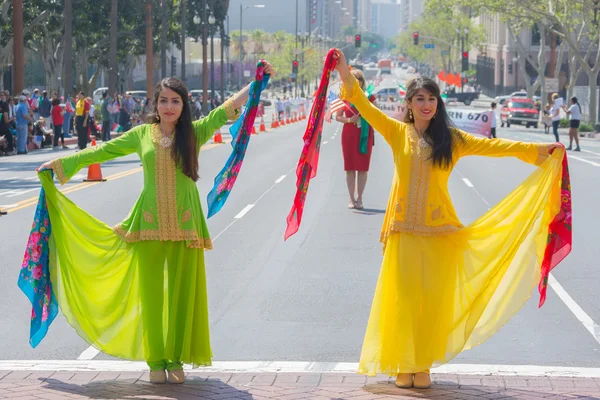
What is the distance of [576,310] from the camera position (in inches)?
377

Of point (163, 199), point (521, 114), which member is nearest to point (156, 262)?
point (163, 199)

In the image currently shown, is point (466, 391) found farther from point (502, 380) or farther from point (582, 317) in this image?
point (582, 317)

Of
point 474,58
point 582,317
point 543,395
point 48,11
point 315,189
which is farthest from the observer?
point 474,58

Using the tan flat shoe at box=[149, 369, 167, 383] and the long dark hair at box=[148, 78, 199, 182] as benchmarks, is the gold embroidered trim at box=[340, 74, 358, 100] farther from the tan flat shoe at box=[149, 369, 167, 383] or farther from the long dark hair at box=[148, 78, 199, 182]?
the tan flat shoe at box=[149, 369, 167, 383]

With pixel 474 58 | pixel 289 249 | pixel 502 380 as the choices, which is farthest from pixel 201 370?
pixel 474 58

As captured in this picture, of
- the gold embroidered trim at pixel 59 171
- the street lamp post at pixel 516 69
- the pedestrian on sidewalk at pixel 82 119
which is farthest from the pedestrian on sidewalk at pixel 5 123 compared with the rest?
the street lamp post at pixel 516 69

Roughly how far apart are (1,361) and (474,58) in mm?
145383

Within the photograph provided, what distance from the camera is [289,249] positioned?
1318cm

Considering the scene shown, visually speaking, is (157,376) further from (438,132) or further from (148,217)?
(438,132)

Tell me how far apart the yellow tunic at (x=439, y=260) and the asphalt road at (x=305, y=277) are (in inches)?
35.8

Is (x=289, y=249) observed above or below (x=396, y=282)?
below

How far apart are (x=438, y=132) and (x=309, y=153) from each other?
33.2 inches

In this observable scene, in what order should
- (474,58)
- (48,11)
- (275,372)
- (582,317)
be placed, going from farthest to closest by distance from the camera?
1. (474,58)
2. (48,11)
3. (582,317)
4. (275,372)

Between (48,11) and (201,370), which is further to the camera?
(48,11)
